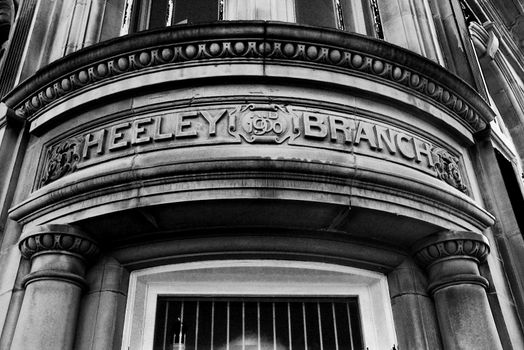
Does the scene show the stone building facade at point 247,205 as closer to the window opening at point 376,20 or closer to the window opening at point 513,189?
the window opening at point 376,20

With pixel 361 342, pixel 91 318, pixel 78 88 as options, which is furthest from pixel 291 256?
pixel 78 88

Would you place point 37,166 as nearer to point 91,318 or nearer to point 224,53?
point 91,318

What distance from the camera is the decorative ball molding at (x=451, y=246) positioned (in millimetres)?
4863

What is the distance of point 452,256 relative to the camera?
16.0 ft

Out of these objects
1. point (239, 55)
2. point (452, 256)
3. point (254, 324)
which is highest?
point (239, 55)

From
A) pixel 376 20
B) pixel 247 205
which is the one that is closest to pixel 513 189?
pixel 376 20

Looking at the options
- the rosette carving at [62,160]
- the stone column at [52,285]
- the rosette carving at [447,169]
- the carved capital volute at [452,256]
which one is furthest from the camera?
the rosette carving at [447,169]

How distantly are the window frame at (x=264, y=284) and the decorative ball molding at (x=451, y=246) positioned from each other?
52 centimetres

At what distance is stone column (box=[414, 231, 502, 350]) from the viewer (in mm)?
4508

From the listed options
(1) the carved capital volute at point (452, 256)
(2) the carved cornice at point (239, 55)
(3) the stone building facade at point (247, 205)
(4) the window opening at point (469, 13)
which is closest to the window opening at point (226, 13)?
(2) the carved cornice at point (239, 55)

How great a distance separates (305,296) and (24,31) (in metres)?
5.41

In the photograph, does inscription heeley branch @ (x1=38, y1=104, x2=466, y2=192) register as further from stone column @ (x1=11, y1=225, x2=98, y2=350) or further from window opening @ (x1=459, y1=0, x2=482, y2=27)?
window opening @ (x1=459, y1=0, x2=482, y2=27)

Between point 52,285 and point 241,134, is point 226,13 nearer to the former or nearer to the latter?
point 241,134

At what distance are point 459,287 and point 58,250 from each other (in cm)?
372
